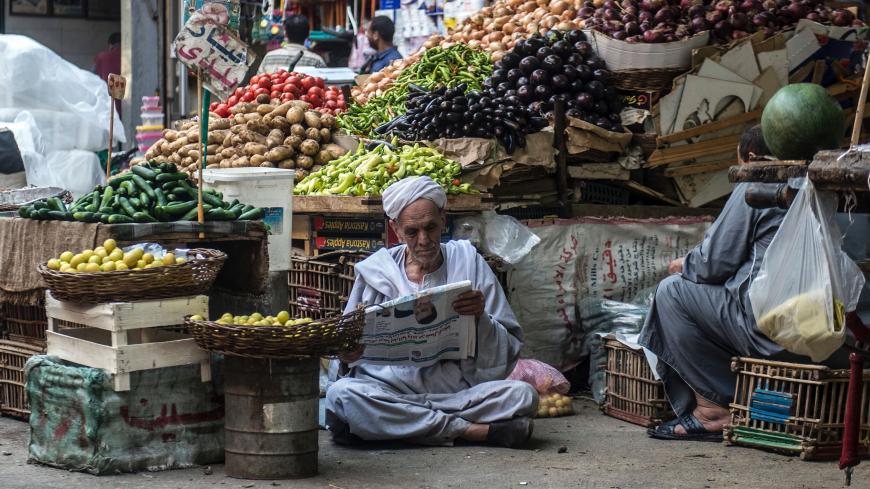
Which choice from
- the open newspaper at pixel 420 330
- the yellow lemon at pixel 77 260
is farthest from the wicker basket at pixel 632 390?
the yellow lemon at pixel 77 260

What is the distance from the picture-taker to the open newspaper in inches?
205

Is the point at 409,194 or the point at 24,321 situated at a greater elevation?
the point at 409,194

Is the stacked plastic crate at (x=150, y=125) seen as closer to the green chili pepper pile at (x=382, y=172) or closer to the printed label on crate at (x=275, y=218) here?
the green chili pepper pile at (x=382, y=172)

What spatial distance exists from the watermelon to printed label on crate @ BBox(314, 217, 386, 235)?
3545mm

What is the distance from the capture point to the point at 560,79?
819 centimetres

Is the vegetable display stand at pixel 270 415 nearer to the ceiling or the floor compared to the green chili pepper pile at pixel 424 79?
nearer to the floor

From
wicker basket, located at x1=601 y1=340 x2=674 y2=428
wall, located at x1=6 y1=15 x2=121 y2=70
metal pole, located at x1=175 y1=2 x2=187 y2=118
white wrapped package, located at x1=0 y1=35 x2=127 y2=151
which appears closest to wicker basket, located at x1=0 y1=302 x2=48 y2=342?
wicker basket, located at x1=601 y1=340 x2=674 y2=428

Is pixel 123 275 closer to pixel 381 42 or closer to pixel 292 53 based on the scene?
pixel 292 53

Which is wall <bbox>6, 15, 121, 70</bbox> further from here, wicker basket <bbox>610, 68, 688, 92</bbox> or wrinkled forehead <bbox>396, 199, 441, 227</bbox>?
wrinkled forehead <bbox>396, 199, 441, 227</bbox>

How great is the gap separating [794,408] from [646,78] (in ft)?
11.2

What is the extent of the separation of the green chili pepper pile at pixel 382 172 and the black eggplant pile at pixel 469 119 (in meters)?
0.20

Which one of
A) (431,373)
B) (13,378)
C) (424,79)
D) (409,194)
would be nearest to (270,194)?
(409,194)

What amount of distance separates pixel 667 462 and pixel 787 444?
532mm

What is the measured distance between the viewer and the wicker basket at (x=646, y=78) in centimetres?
820
